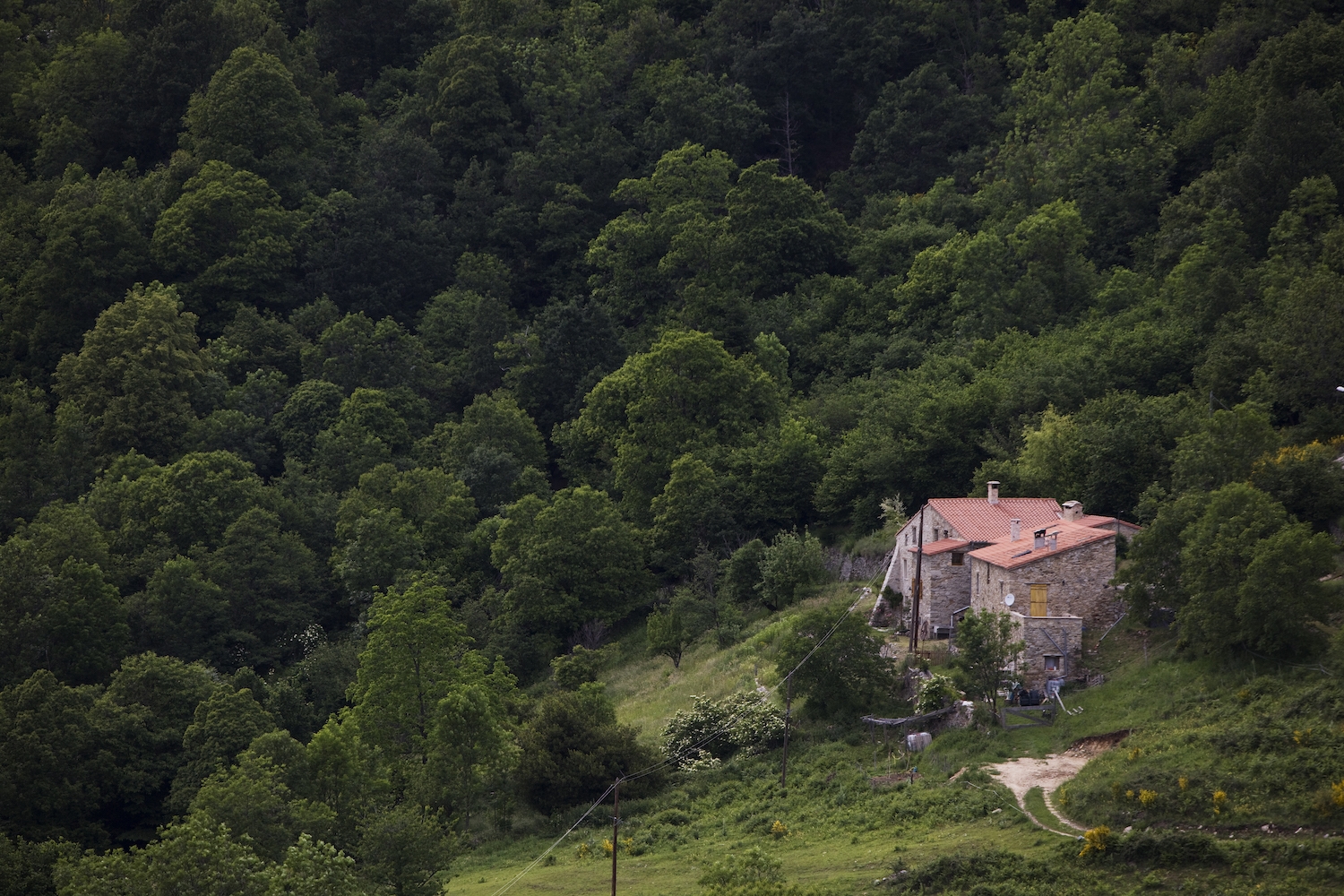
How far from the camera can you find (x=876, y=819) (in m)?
48.3

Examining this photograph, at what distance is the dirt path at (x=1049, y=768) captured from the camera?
1836 inches

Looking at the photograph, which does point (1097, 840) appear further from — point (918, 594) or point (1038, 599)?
point (918, 594)

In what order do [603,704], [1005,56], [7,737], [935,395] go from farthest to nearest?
[1005,56]
[935,395]
[7,737]
[603,704]

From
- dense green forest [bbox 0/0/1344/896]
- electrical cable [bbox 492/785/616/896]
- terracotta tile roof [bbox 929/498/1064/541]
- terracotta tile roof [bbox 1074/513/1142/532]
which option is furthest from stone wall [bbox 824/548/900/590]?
electrical cable [bbox 492/785/616/896]

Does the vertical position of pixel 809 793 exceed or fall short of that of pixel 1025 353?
it falls short

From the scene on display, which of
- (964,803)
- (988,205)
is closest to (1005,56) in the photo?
(988,205)

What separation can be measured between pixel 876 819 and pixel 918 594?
400 inches

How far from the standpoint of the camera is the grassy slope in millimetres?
41875

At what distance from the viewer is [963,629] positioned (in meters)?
50.6

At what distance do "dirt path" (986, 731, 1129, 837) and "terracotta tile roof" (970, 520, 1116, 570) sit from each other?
6.83 m

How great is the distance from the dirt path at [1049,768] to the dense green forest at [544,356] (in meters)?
4.91

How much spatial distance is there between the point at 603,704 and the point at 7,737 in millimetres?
24222

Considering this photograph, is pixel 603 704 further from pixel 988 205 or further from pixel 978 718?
pixel 988 205

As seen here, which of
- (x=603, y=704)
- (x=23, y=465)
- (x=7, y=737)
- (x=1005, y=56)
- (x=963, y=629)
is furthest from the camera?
(x=1005, y=56)
